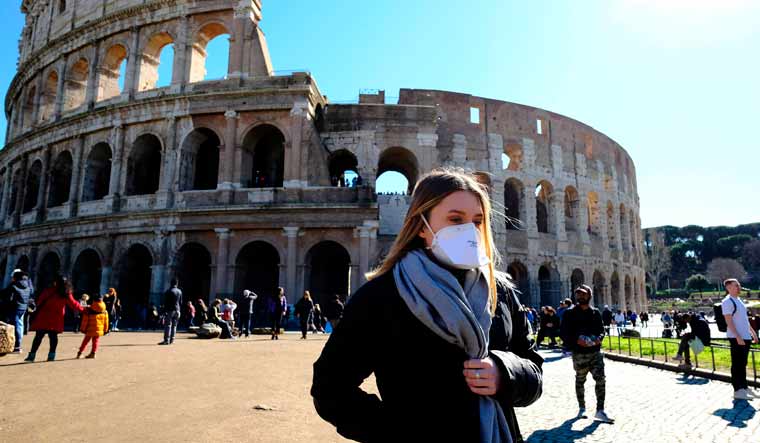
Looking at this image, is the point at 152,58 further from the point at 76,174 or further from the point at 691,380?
the point at 691,380

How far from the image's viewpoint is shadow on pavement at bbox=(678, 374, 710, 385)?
7719 mm

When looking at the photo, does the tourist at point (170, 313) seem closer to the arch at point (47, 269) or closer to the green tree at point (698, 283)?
the arch at point (47, 269)

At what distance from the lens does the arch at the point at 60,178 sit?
73.5 feet

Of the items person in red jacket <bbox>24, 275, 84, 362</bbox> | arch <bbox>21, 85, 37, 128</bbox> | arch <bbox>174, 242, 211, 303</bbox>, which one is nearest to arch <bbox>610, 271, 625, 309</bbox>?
arch <bbox>174, 242, 211, 303</bbox>

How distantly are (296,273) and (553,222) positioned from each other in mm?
15326

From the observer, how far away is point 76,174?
835 inches

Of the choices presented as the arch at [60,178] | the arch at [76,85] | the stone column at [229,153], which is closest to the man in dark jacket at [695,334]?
the stone column at [229,153]

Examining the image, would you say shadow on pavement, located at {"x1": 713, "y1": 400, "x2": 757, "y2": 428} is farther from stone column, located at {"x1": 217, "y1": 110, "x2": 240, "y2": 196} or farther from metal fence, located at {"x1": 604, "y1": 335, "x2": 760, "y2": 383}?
stone column, located at {"x1": 217, "y1": 110, "x2": 240, "y2": 196}

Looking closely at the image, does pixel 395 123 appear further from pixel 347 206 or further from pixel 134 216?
pixel 134 216

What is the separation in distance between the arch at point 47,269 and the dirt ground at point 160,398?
1532 cm

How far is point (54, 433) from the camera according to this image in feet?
13.8

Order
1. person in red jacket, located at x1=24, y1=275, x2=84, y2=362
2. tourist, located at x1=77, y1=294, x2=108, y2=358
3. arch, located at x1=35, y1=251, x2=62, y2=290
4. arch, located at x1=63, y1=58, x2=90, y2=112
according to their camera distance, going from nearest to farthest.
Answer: person in red jacket, located at x1=24, y1=275, x2=84, y2=362 < tourist, located at x1=77, y1=294, x2=108, y2=358 < arch, located at x1=35, y1=251, x2=62, y2=290 < arch, located at x1=63, y1=58, x2=90, y2=112

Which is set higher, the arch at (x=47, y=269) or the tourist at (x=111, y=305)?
the arch at (x=47, y=269)

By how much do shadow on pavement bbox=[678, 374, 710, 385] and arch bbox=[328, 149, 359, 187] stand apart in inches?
627
